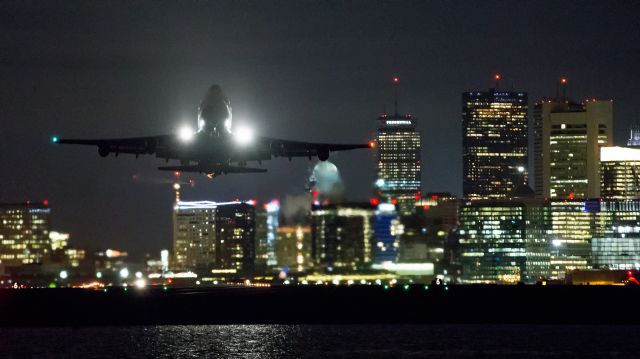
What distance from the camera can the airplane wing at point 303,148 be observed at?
152375mm

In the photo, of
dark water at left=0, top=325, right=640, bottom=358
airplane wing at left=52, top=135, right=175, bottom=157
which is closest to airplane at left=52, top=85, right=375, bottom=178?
airplane wing at left=52, top=135, right=175, bottom=157

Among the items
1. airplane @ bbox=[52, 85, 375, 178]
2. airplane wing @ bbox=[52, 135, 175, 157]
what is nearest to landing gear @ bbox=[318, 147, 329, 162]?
airplane @ bbox=[52, 85, 375, 178]

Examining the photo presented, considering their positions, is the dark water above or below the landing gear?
below

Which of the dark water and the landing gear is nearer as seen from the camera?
the dark water

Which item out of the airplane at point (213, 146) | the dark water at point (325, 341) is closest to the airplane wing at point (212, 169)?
the airplane at point (213, 146)

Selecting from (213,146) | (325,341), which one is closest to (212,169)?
(213,146)

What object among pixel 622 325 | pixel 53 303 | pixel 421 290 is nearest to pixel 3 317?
pixel 53 303

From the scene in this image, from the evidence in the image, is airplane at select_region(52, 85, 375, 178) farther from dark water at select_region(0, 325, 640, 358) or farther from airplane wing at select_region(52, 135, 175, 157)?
dark water at select_region(0, 325, 640, 358)

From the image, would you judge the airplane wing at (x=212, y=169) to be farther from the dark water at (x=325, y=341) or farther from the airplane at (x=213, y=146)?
the dark water at (x=325, y=341)

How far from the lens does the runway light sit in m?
149

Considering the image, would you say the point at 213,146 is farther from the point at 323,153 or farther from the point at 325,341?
the point at 325,341

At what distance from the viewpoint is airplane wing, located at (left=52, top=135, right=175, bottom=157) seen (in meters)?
149

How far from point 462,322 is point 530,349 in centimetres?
3302

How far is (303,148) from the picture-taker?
15412 cm
